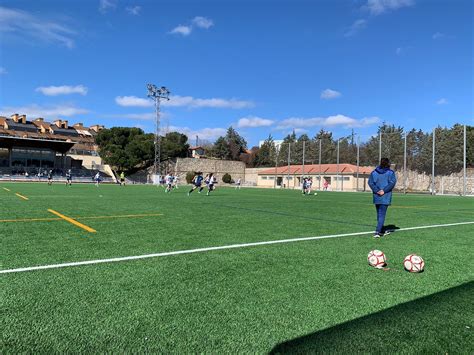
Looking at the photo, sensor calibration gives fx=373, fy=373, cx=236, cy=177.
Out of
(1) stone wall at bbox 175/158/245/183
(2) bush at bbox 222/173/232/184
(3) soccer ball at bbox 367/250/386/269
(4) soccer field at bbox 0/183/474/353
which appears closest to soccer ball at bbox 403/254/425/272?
(4) soccer field at bbox 0/183/474/353

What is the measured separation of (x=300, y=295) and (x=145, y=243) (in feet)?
12.6

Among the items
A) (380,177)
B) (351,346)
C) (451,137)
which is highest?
(451,137)

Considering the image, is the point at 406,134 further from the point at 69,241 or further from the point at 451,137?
the point at 69,241

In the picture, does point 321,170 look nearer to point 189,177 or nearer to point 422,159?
point 422,159

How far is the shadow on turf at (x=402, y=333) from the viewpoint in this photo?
3.04 m

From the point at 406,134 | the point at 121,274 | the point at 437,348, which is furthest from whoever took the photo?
the point at 406,134

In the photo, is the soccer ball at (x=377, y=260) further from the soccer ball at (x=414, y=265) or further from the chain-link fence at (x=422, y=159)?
the chain-link fence at (x=422, y=159)

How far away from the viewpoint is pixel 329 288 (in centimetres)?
450

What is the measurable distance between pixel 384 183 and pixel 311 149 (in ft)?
225

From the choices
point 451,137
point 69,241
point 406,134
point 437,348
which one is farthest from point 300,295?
point 451,137

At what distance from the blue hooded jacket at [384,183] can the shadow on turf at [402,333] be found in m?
4.91

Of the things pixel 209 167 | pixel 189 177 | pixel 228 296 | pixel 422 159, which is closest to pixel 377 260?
pixel 228 296

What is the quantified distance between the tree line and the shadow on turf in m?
53.8

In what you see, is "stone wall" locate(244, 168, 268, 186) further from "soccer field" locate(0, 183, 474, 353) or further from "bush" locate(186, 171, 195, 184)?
"soccer field" locate(0, 183, 474, 353)
